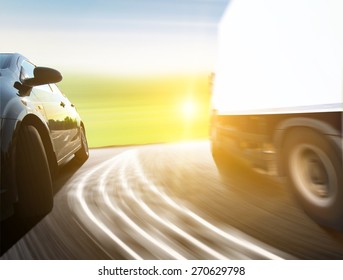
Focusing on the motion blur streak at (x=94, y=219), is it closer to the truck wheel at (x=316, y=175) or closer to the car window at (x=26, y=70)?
the car window at (x=26, y=70)

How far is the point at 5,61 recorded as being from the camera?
432 centimetres

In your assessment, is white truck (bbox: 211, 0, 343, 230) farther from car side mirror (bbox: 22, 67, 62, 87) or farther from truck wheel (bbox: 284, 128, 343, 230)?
car side mirror (bbox: 22, 67, 62, 87)

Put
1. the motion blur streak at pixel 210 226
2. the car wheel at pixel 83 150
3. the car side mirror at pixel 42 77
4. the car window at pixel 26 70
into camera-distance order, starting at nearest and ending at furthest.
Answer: the motion blur streak at pixel 210 226
the car side mirror at pixel 42 77
the car window at pixel 26 70
the car wheel at pixel 83 150

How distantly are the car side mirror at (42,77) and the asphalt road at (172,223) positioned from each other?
1.34 metres

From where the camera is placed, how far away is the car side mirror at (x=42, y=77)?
13.7ft

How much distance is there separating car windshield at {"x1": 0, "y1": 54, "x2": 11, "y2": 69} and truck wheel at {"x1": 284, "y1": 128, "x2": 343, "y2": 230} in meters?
2.87

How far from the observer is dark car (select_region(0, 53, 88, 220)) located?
3523 mm

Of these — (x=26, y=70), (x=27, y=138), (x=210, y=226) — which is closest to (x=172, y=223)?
(x=210, y=226)

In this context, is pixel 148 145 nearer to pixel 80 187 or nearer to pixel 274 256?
pixel 80 187

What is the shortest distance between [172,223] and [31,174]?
139cm

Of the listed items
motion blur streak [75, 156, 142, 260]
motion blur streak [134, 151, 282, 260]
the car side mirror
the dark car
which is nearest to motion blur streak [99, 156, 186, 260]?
motion blur streak [75, 156, 142, 260]

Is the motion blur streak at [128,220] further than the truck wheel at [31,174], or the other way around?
the truck wheel at [31,174]

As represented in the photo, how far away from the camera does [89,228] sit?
4043 mm

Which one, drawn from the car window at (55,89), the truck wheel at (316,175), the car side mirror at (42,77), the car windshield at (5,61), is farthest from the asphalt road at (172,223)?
the car windshield at (5,61)
